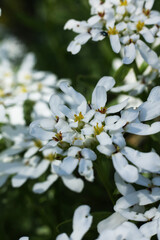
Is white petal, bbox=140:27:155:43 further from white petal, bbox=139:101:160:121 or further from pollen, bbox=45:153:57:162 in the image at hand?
pollen, bbox=45:153:57:162

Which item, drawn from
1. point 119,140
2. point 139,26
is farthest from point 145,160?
point 139,26

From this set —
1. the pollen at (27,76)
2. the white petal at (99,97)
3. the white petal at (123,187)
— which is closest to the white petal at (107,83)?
the white petal at (99,97)

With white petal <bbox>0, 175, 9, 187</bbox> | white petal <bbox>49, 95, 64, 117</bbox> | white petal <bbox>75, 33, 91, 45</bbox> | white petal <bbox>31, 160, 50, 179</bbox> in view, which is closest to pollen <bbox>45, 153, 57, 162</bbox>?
white petal <bbox>31, 160, 50, 179</bbox>

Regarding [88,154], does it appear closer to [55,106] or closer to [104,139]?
[104,139]

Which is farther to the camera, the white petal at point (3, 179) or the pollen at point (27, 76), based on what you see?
the pollen at point (27, 76)

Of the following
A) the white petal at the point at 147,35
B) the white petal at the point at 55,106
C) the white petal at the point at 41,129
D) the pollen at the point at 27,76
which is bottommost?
the white petal at the point at 41,129

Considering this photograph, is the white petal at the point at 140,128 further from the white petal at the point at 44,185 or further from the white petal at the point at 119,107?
the white petal at the point at 44,185
